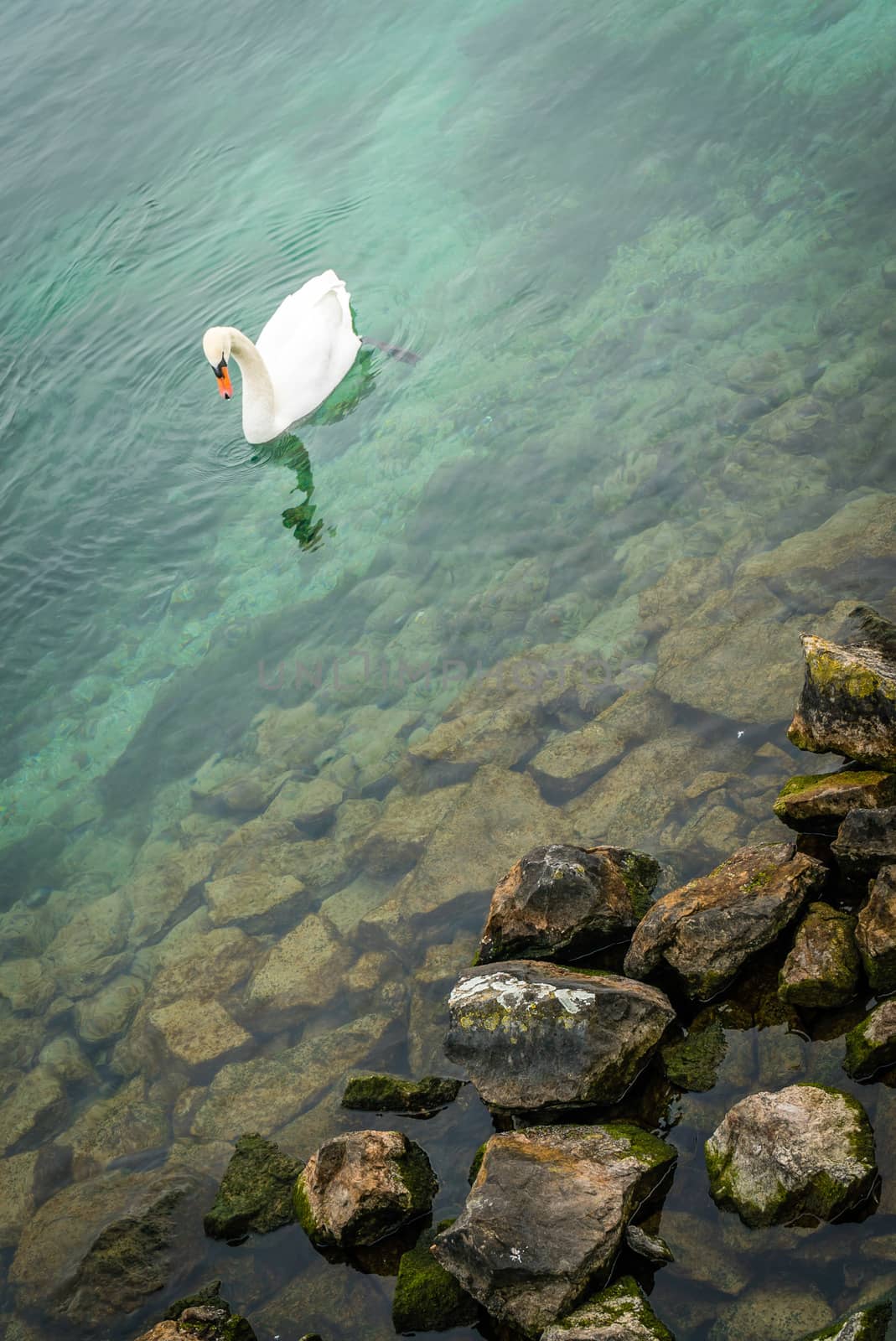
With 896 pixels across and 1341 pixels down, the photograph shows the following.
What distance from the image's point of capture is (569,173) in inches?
525

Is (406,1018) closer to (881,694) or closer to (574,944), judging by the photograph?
(574,944)

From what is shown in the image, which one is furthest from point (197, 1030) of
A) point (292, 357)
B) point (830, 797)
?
point (292, 357)

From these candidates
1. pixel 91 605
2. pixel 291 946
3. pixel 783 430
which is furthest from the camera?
pixel 91 605

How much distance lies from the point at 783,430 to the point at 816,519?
49.2 inches

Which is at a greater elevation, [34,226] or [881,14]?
[34,226]

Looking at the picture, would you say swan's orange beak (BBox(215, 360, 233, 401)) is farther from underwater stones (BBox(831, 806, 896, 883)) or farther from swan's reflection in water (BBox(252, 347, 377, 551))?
underwater stones (BBox(831, 806, 896, 883))

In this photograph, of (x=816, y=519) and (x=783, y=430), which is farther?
(x=783, y=430)

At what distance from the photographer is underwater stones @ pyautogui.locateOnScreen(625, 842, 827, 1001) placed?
495 cm

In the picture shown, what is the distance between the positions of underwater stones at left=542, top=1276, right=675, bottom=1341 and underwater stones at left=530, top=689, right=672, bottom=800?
335 cm

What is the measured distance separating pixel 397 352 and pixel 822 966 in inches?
360

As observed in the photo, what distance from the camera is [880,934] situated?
15.0ft

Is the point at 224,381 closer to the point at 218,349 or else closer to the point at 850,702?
the point at 218,349

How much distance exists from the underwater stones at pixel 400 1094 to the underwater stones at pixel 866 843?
2.20 meters

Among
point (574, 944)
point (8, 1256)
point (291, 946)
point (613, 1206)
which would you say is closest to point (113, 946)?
point (291, 946)
